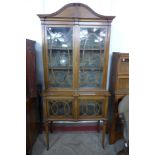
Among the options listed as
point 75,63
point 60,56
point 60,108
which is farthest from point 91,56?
point 60,108

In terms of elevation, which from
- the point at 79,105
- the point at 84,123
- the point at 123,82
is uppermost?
the point at 123,82

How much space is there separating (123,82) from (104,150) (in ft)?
3.18

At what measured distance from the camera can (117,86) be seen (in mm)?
2012

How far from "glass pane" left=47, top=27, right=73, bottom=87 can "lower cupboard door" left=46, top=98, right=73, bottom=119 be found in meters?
0.22

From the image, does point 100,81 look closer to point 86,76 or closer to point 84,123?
point 86,76

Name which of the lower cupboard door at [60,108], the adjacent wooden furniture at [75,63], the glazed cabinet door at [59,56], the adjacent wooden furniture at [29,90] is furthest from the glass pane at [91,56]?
the adjacent wooden furniture at [29,90]

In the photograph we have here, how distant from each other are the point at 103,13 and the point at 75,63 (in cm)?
91

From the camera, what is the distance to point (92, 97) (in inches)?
77.5

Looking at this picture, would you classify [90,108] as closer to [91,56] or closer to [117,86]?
[117,86]

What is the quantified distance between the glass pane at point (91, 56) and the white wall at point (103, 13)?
1.46ft

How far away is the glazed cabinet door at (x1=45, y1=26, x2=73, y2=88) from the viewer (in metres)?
1.91

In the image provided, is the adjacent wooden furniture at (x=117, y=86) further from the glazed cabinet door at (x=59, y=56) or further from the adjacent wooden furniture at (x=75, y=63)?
the glazed cabinet door at (x=59, y=56)

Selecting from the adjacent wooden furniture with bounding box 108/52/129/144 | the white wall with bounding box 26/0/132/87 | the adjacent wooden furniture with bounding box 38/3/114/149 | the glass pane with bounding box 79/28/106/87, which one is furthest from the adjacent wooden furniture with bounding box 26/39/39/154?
the adjacent wooden furniture with bounding box 108/52/129/144
